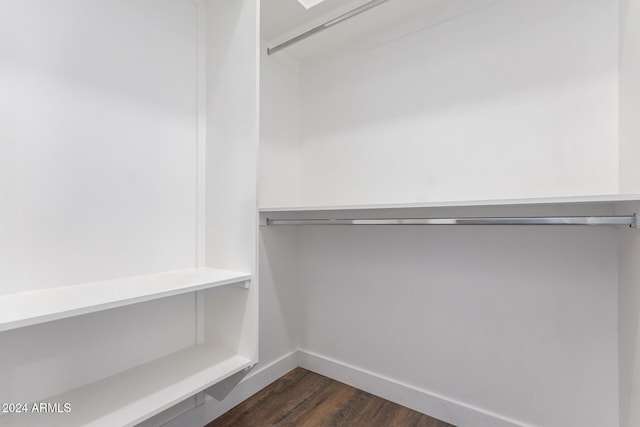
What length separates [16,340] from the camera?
3.16 ft

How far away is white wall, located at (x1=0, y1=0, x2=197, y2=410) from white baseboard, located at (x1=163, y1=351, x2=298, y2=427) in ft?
1.23

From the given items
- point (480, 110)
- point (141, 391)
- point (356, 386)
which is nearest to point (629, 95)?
point (480, 110)

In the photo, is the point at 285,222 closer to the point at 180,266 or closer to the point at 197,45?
the point at 180,266

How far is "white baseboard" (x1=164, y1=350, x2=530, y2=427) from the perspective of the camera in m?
1.50

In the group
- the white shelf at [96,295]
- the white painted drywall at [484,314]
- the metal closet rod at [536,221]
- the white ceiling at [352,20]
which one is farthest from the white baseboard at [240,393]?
the white ceiling at [352,20]

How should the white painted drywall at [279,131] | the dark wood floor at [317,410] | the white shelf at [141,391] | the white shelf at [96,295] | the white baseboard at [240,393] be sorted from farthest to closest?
the white painted drywall at [279,131] < the dark wood floor at [317,410] < the white baseboard at [240,393] < the white shelf at [141,391] < the white shelf at [96,295]

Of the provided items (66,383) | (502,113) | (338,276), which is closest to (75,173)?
(66,383)

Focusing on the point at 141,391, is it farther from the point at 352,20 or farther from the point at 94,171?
the point at 352,20

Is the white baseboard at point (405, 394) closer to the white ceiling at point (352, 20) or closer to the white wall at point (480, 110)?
the white wall at point (480, 110)

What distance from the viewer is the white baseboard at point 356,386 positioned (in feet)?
4.91

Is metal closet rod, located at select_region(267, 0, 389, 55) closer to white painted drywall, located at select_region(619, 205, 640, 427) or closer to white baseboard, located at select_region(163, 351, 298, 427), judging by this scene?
white painted drywall, located at select_region(619, 205, 640, 427)

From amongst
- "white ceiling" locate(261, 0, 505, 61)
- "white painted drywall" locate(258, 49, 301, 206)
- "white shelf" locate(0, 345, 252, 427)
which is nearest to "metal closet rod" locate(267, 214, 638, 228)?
"white painted drywall" locate(258, 49, 301, 206)

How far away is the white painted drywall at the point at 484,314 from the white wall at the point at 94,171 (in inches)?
40.1

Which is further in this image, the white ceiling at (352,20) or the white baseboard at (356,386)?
the white ceiling at (352,20)
